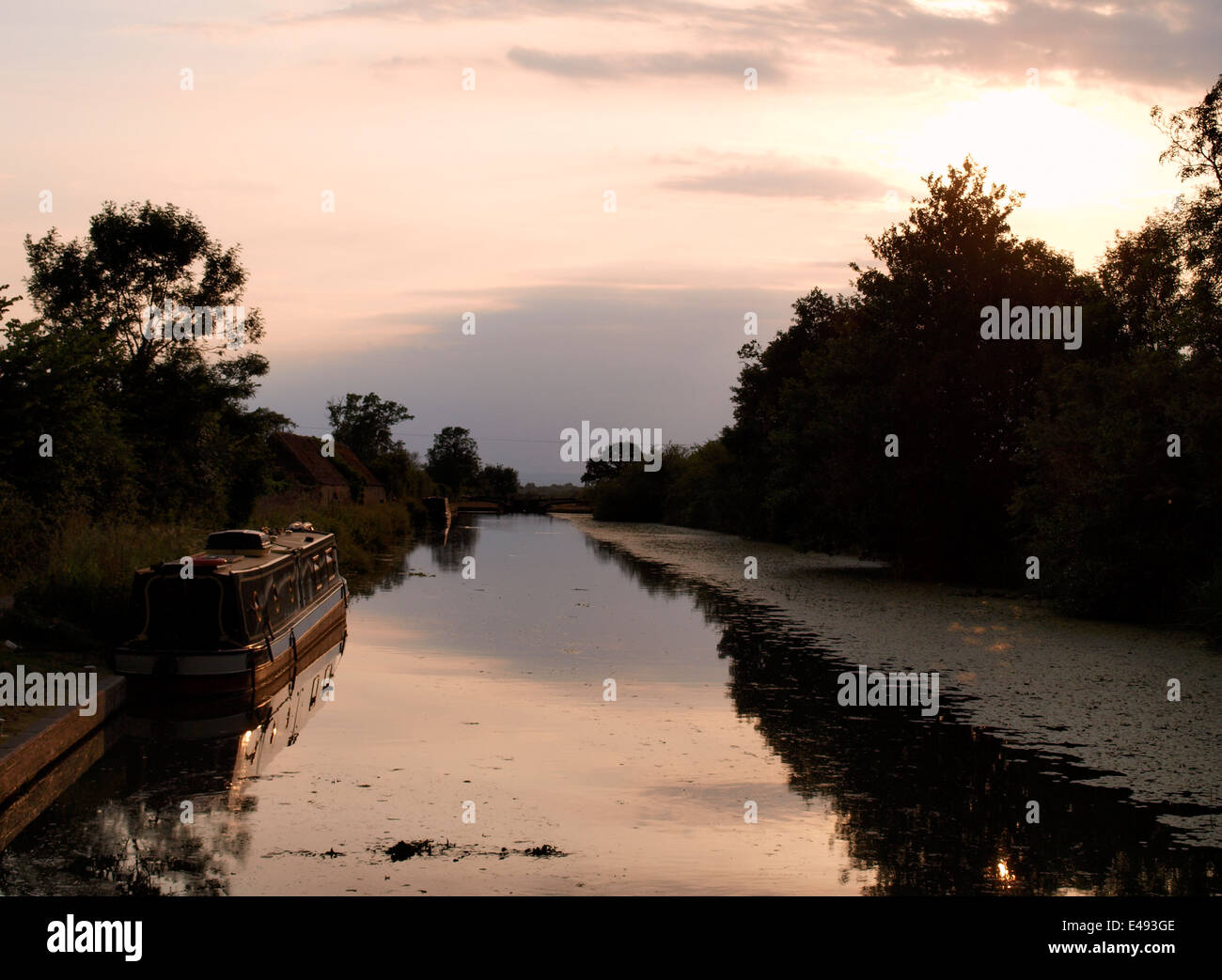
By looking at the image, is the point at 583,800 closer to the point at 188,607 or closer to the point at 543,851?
the point at 543,851

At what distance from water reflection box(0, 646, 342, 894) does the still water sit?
3 centimetres

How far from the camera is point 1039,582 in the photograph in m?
24.5

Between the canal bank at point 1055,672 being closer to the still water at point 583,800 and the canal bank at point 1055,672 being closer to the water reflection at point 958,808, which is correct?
the water reflection at point 958,808

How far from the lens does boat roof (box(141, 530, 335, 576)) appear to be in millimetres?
15522

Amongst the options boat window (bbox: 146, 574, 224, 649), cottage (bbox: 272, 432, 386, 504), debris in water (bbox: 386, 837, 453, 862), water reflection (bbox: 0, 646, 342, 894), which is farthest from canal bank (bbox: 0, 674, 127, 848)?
cottage (bbox: 272, 432, 386, 504)

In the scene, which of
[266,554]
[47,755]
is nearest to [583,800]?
[47,755]

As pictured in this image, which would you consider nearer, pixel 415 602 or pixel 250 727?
pixel 250 727

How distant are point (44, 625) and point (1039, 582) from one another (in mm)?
18498

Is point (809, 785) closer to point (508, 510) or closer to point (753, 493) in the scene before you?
point (753, 493)

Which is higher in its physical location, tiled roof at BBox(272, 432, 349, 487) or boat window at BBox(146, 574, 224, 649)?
tiled roof at BBox(272, 432, 349, 487)

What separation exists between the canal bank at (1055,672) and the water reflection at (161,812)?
268 inches

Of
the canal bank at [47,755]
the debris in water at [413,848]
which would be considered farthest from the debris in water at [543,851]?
the canal bank at [47,755]

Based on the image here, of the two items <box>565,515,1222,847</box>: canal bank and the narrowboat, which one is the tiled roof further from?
the narrowboat

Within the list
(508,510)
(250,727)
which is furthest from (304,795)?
(508,510)
